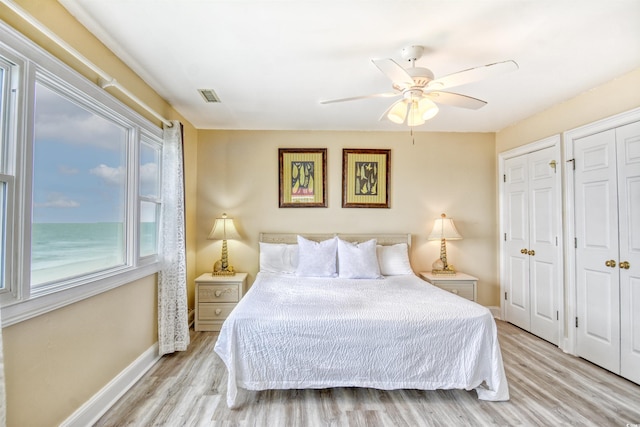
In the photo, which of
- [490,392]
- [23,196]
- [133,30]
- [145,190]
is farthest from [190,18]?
[490,392]

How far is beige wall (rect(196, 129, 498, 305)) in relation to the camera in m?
3.89

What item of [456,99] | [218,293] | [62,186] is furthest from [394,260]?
[62,186]

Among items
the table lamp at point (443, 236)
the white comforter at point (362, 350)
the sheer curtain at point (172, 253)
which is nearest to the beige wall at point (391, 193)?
the table lamp at point (443, 236)

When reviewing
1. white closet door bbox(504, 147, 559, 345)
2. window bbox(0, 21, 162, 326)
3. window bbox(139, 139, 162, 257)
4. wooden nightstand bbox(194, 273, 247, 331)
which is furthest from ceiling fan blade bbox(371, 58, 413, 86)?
wooden nightstand bbox(194, 273, 247, 331)

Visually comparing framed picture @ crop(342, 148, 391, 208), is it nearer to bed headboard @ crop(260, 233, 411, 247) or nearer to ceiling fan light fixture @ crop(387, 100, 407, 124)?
bed headboard @ crop(260, 233, 411, 247)

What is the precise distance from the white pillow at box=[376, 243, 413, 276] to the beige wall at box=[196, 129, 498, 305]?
0.38 meters

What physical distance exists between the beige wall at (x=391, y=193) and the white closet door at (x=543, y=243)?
654 mm

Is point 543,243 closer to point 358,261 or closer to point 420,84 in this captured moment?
point 358,261

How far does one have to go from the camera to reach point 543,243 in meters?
3.23

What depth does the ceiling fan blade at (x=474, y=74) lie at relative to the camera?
168 centimetres

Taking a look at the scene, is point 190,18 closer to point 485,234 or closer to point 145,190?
point 145,190

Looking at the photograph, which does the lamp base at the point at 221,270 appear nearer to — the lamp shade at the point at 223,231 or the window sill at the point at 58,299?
the lamp shade at the point at 223,231

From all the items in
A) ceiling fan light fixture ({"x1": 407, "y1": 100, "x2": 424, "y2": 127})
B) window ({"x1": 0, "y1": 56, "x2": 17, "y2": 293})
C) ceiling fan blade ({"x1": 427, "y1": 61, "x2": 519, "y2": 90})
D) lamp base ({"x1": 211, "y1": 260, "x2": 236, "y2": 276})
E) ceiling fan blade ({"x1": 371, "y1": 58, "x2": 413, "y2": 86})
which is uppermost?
ceiling fan blade ({"x1": 371, "y1": 58, "x2": 413, "y2": 86})

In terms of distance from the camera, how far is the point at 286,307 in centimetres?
221
